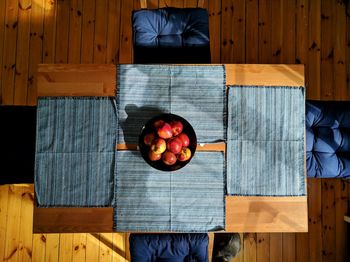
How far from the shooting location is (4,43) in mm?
2471

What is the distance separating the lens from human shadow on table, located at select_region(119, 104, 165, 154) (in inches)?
63.8

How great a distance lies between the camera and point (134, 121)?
163 centimetres

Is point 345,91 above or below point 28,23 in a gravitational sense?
below

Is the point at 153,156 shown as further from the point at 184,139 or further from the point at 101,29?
the point at 101,29

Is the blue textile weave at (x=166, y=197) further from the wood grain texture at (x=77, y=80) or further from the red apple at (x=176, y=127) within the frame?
the wood grain texture at (x=77, y=80)

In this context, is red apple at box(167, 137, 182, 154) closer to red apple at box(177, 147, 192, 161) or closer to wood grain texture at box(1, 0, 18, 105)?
red apple at box(177, 147, 192, 161)

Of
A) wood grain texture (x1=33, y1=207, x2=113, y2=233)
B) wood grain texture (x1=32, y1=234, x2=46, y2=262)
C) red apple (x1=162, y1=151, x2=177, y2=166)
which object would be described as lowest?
wood grain texture (x1=32, y1=234, x2=46, y2=262)

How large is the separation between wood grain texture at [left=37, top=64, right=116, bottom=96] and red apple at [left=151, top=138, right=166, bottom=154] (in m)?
0.35

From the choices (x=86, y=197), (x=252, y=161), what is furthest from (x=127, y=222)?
(x=252, y=161)

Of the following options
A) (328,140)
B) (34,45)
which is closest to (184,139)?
(328,140)

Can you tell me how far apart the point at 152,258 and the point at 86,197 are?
1.53 feet

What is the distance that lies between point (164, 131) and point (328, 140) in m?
0.96

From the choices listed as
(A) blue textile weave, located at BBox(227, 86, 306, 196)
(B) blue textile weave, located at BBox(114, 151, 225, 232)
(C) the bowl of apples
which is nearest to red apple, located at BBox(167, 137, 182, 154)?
(C) the bowl of apples

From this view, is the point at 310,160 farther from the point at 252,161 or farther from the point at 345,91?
the point at 345,91
